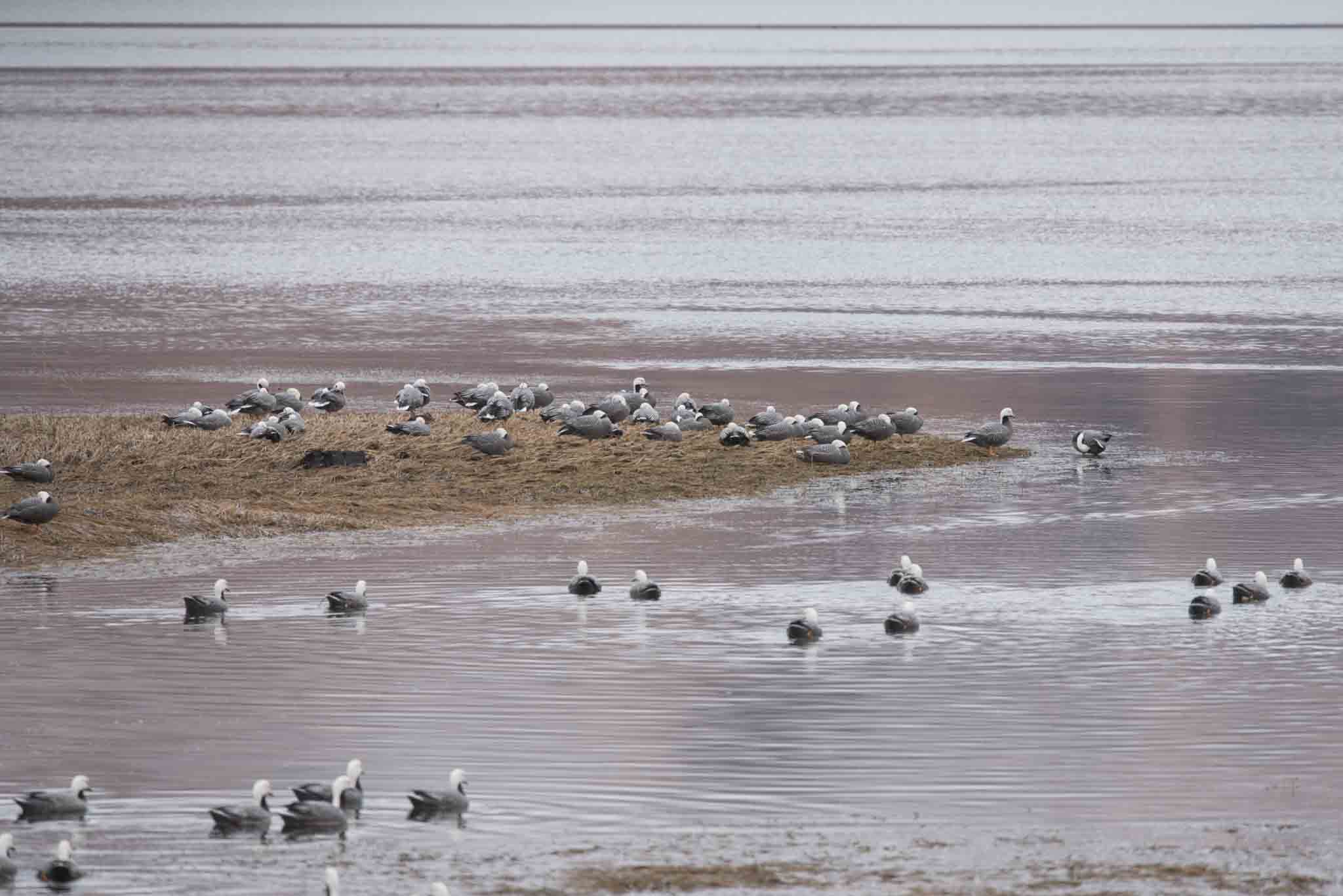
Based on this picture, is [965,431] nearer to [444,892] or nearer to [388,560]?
[388,560]

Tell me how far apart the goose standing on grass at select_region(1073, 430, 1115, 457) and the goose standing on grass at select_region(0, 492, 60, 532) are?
14.0 meters

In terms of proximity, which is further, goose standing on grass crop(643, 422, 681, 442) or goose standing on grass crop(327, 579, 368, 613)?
goose standing on grass crop(643, 422, 681, 442)

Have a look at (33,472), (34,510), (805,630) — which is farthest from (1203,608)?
(33,472)

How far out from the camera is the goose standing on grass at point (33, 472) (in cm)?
2788

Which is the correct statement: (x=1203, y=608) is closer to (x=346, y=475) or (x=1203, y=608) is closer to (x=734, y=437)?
(x=734, y=437)

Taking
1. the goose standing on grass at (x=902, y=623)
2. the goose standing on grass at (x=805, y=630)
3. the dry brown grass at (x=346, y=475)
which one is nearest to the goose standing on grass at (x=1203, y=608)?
the goose standing on grass at (x=902, y=623)

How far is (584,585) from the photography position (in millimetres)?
23141

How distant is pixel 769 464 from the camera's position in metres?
30.8

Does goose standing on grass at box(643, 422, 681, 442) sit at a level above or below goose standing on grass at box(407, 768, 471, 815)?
above

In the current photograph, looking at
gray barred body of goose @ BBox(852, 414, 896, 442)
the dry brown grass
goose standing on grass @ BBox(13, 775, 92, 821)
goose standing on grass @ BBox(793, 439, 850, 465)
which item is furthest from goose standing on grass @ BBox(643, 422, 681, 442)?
goose standing on grass @ BBox(13, 775, 92, 821)

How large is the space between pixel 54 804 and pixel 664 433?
16968mm

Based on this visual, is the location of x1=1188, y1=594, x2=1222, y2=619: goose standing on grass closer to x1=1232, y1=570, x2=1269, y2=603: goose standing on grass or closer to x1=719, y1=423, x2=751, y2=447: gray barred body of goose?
x1=1232, y1=570, x2=1269, y2=603: goose standing on grass

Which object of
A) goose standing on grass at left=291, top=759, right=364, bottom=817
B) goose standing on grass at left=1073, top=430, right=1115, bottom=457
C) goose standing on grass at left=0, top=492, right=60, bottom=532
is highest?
goose standing on grass at left=1073, top=430, right=1115, bottom=457

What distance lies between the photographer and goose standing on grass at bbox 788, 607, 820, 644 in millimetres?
21000
